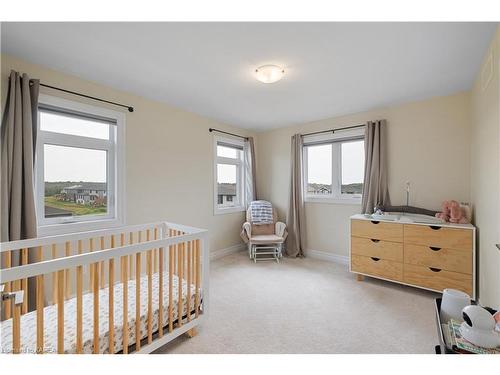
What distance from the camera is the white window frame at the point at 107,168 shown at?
6.94 ft

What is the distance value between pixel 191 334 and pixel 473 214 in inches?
118

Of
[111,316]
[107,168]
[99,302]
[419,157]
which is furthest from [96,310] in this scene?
[419,157]

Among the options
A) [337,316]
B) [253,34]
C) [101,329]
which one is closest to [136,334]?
[101,329]

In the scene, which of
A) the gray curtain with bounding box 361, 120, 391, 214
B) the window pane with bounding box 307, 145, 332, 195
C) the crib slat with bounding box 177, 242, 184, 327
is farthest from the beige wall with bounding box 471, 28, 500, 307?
the crib slat with bounding box 177, 242, 184, 327

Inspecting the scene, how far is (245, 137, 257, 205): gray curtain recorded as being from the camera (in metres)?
4.23

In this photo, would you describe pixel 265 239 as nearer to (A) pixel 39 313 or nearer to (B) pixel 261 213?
(B) pixel 261 213

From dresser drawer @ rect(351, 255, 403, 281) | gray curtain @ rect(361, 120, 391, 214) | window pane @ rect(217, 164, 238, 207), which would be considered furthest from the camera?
window pane @ rect(217, 164, 238, 207)

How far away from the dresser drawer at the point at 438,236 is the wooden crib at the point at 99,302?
7.22ft

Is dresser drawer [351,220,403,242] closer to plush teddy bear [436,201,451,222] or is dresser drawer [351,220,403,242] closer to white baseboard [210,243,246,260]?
plush teddy bear [436,201,451,222]

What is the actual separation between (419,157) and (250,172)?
98.4 inches

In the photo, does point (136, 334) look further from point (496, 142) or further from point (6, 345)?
point (496, 142)

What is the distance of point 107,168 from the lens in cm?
261

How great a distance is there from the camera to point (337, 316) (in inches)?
81.5

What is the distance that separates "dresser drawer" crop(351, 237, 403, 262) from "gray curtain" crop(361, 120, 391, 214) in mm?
485
